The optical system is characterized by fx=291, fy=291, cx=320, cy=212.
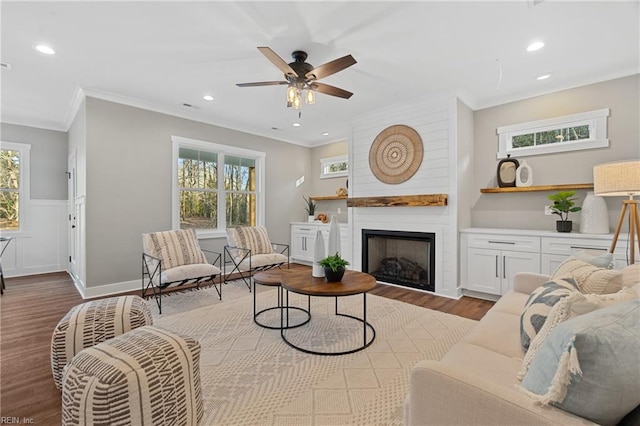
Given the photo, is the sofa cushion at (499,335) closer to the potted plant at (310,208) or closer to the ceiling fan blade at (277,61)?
the ceiling fan blade at (277,61)

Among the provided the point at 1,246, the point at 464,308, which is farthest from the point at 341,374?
the point at 1,246

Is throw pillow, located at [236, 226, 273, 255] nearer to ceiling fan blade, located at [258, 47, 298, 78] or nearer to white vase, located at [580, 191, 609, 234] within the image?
ceiling fan blade, located at [258, 47, 298, 78]

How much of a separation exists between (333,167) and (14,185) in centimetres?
567

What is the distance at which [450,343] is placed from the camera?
8.21 ft

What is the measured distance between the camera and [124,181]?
4023 millimetres

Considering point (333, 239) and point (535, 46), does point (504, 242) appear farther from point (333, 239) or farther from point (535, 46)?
point (333, 239)

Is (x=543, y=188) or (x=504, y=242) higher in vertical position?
(x=543, y=188)

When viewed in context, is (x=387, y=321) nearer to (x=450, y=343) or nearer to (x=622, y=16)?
(x=450, y=343)

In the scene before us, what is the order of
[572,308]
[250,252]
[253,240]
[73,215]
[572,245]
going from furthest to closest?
[73,215] < [253,240] < [250,252] < [572,245] < [572,308]

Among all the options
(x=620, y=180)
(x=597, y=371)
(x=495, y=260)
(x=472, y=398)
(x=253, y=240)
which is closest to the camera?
(x=597, y=371)

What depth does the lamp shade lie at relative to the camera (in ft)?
7.67

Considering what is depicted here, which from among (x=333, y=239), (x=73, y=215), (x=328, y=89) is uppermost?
(x=328, y=89)

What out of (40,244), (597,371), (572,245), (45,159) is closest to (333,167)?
(572,245)

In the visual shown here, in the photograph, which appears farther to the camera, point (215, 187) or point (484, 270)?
point (215, 187)
